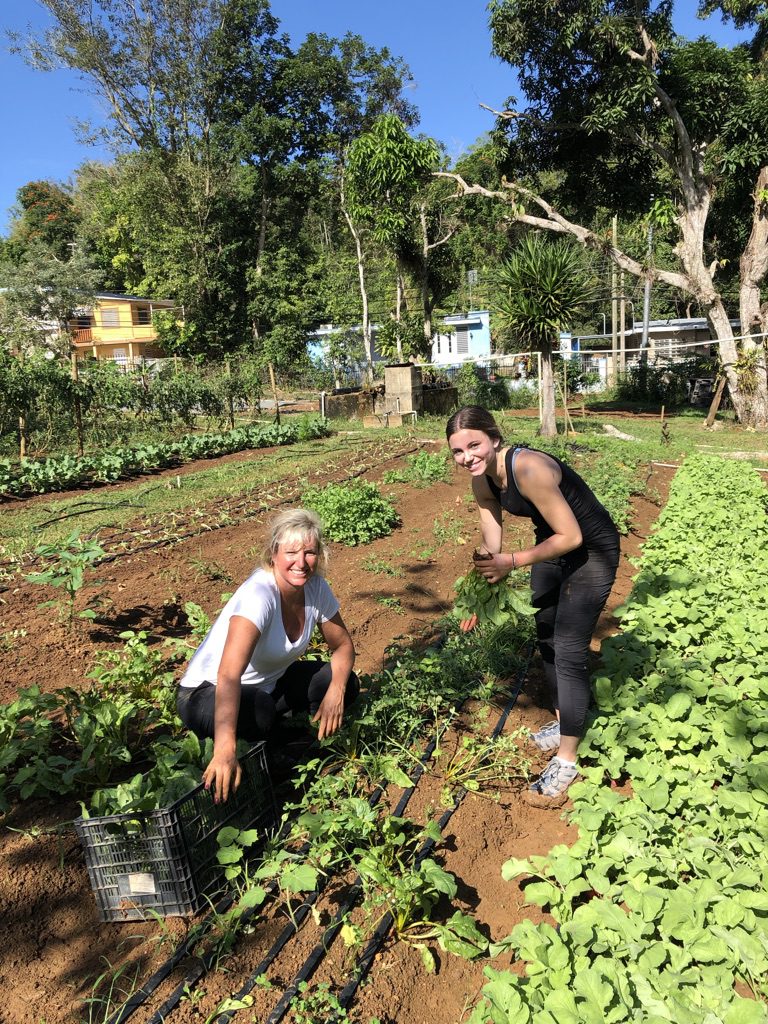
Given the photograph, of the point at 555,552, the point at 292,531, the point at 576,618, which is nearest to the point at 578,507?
the point at 555,552

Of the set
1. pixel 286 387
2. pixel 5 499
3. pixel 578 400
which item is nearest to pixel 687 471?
pixel 5 499

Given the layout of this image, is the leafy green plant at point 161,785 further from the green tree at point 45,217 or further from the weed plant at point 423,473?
the green tree at point 45,217

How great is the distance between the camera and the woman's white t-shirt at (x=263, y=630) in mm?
2549

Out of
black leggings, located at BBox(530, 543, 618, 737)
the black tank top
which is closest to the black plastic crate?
black leggings, located at BBox(530, 543, 618, 737)

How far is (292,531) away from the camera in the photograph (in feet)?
8.60

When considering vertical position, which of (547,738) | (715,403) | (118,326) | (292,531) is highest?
(118,326)

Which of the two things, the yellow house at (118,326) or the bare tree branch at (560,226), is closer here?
the bare tree branch at (560,226)

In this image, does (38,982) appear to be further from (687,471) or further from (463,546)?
(687,471)

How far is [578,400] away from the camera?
2559 centimetres

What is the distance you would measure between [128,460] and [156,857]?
32.1 ft

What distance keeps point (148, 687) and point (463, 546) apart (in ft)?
11.3

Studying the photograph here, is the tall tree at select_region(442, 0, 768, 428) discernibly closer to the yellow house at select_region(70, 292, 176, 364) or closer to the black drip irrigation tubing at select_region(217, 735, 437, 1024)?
the black drip irrigation tubing at select_region(217, 735, 437, 1024)

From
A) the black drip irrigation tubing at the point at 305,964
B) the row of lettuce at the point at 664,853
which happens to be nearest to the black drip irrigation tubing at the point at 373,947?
the black drip irrigation tubing at the point at 305,964

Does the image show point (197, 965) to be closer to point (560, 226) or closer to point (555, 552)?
point (555, 552)
